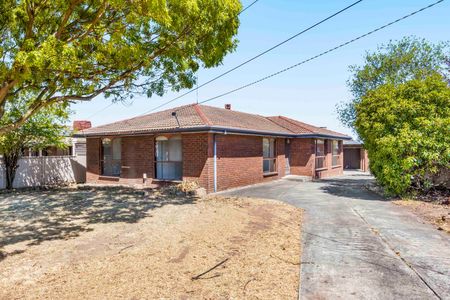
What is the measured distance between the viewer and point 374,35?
9.67 meters

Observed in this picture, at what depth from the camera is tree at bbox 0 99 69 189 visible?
15.1 metres

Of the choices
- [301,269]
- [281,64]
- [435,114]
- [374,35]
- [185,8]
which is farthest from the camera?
[281,64]

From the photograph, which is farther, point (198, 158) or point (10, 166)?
point (10, 166)

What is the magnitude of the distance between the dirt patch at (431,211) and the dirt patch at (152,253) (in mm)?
3505

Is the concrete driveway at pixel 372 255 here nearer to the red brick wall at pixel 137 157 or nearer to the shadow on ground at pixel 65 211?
the shadow on ground at pixel 65 211

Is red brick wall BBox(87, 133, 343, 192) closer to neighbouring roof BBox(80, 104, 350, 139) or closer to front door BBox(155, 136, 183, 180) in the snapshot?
front door BBox(155, 136, 183, 180)

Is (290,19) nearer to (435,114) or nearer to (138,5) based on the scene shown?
(138,5)

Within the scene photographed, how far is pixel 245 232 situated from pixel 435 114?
9738mm

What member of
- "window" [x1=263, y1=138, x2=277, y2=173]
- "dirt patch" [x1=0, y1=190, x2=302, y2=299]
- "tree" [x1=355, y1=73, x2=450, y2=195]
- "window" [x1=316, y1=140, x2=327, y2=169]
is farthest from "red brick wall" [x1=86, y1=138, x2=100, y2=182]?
"tree" [x1=355, y1=73, x2=450, y2=195]

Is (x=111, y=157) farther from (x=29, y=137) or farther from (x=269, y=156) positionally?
(x=269, y=156)

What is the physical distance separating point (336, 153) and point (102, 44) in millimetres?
22312

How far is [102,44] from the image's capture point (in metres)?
7.08

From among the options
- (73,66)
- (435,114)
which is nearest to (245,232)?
(73,66)

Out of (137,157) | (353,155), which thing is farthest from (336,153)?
(137,157)
